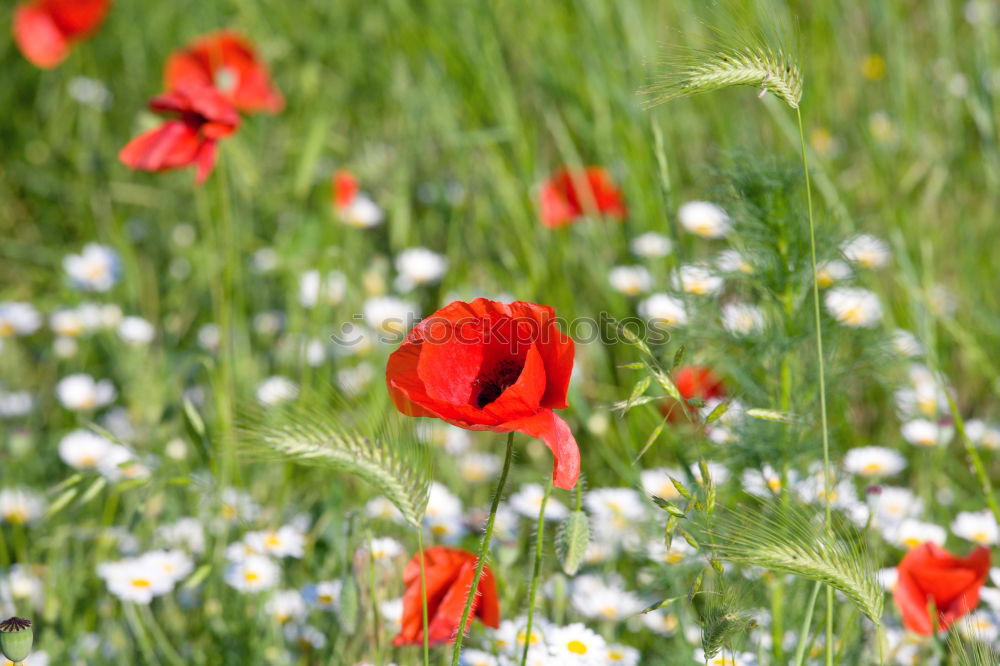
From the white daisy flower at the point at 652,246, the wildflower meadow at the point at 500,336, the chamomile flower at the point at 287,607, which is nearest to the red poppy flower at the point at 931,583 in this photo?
the wildflower meadow at the point at 500,336

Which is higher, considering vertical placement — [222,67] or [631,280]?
[222,67]

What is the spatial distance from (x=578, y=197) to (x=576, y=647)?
1205mm

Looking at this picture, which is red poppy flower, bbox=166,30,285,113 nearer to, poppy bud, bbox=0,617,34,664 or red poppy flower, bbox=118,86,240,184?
red poppy flower, bbox=118,86,240,184

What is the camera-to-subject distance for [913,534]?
1.51 m

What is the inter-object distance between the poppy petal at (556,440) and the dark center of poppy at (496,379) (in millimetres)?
86

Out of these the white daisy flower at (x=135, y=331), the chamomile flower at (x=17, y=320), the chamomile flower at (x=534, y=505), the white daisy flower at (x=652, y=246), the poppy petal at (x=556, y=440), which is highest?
the poppy petal at (x=556, y=440)

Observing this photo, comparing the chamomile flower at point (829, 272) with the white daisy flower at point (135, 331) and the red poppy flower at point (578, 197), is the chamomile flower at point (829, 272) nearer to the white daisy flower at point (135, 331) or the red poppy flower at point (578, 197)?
the red poppy flower at point (578, 197)

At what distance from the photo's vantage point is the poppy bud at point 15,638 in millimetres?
944

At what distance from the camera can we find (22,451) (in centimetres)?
175

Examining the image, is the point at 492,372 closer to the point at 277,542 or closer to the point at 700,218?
the point at 277,542

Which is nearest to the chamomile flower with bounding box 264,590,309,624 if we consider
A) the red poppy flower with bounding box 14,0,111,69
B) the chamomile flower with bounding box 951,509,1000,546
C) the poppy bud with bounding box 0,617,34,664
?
the poppy bud with bounding box 0,617,34,664

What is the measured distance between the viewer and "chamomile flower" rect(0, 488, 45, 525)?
5.53ft

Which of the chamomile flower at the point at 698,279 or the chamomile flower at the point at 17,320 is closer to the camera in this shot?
the chamomile flower at the point at 698,279

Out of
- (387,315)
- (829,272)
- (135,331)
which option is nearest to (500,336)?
(829,272)
